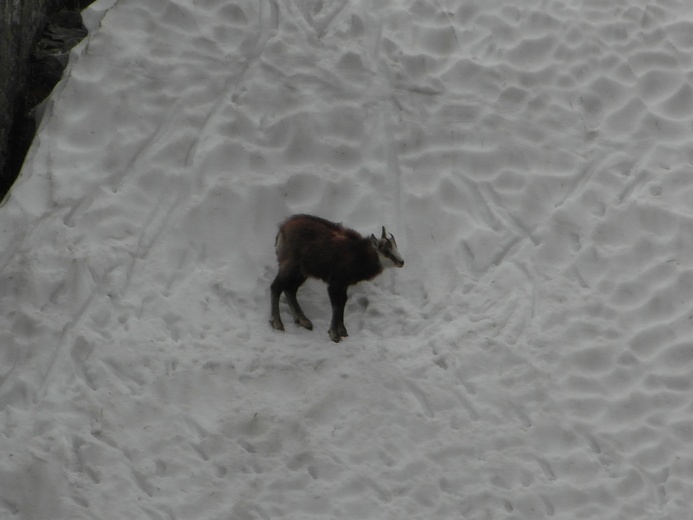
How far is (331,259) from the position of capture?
7.76 m

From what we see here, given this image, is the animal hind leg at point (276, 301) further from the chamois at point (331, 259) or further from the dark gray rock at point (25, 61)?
the dark gray rock at point (25, 61)

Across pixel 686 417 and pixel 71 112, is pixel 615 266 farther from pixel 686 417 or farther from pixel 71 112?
pixel 71 112

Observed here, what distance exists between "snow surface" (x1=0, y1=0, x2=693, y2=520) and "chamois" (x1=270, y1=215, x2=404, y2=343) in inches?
11.3

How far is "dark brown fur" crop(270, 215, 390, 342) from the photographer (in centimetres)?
779

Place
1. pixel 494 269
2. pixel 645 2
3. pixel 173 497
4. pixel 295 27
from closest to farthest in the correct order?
pixel 173 497 < pixel 494 269 < pixel 295 27 < pixel 645 2

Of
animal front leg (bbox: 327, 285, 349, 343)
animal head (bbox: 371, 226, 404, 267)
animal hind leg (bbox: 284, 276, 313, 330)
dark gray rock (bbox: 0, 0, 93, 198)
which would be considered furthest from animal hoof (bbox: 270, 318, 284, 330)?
dark gray rock (bbox: 0, 0, 93, 198)

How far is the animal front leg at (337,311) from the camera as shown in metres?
7.86

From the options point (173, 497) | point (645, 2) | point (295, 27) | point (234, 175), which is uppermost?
point (645, 2)

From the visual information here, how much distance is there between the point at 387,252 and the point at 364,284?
2.34 feet

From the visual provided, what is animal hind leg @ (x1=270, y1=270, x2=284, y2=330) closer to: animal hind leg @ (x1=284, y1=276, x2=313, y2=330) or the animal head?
animal hind leg @ (x1=284, y1=276, x2=313, y2=330)

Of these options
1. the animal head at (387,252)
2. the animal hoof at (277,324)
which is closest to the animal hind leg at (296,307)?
the animal hoof at (277,324)

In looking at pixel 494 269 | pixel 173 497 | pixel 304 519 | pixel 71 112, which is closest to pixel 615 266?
pixel 494 269

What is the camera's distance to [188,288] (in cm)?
816

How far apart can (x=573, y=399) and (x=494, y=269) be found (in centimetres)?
129
